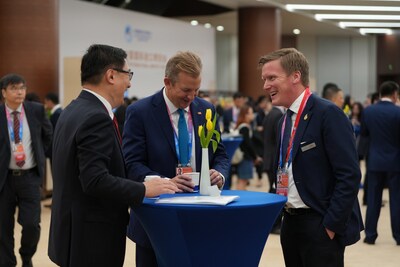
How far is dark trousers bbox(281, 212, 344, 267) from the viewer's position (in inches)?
120

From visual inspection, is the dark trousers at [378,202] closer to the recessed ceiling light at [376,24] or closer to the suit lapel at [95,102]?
the recessed ceiling light at [376,24]

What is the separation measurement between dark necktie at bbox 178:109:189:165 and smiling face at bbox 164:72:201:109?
3.5 inches

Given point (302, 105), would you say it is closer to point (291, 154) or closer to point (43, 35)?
point (291, 154)

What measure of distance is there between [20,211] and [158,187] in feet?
9.34

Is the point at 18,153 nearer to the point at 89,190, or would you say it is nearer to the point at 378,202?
the point at 89,190

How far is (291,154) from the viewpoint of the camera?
10.3ft

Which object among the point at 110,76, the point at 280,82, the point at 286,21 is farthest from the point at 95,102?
the point at 286,21

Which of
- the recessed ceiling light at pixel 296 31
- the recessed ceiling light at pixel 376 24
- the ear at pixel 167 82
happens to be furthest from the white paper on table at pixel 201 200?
the recessed ceiling light at pixel 296 31

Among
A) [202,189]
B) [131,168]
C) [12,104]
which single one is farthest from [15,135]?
[202,189]

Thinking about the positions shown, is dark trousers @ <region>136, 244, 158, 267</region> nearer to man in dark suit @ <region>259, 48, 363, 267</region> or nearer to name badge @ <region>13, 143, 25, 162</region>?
man in dark suit @ <region>259, 48, 363, 267</region>

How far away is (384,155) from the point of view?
709 cm

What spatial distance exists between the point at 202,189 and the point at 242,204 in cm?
34

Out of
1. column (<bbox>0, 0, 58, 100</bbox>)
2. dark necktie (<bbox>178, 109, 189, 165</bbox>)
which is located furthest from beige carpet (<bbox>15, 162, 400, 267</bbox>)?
column (<bbox>0, 0, 58, 100</bbox>)

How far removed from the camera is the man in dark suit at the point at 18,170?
5359 millimetres
